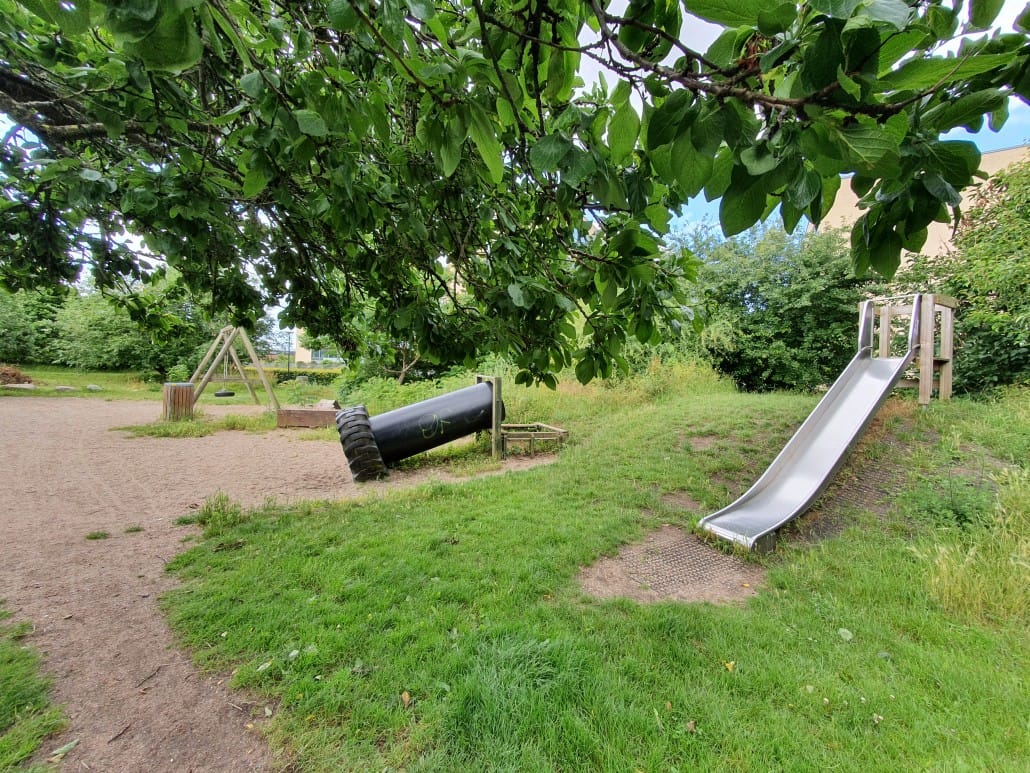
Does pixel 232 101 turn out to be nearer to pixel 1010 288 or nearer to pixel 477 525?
pixel 477 525

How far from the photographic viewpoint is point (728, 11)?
0.57m

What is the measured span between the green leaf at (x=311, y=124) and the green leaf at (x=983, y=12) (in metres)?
1.19

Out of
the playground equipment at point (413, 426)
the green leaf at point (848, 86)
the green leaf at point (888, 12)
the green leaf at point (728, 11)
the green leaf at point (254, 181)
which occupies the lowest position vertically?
the playground equipment at point (413, 426)

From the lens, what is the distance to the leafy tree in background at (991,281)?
7324 millimetres

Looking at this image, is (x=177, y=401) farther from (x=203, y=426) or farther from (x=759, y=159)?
(x=759, y=159)

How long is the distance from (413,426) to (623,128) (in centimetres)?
618

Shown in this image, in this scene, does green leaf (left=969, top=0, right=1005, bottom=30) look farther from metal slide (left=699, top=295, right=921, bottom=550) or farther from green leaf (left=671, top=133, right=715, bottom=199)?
metal slide (left=699, top=295, right=921, bottom=550)

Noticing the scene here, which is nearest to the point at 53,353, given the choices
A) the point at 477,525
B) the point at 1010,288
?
the point at 477,525

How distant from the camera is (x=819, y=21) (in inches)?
20.7

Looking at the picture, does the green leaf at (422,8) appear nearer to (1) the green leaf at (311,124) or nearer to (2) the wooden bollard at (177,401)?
(1) the green leaf at (311,124)

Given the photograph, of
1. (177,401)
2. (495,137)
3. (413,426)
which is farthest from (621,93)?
(177,401)

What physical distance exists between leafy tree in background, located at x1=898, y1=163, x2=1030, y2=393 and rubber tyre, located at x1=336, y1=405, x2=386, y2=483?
10176mm

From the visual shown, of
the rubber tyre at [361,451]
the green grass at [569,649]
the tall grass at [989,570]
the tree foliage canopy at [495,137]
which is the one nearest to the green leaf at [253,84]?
the tree foliage canopy at [495,137]

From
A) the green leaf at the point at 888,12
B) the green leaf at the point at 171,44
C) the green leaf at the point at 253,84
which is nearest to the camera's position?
the green leaf at the point at 888,12
